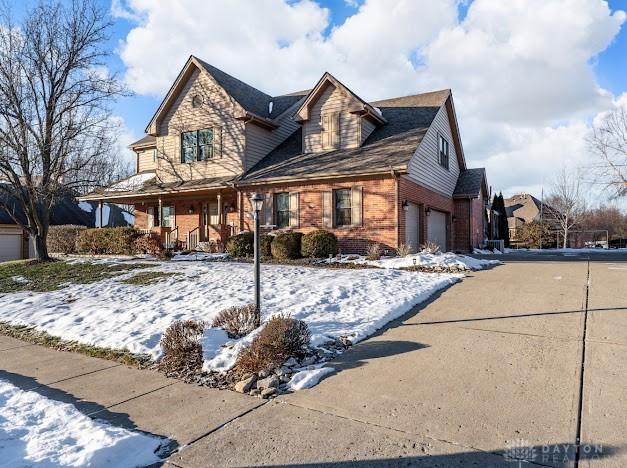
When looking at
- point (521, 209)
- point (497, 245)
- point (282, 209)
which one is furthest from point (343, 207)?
point (521, 209)

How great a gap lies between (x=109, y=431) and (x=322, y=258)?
36.3 ft

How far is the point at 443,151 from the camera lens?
63.6ft

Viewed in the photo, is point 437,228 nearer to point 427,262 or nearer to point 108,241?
point 427,262

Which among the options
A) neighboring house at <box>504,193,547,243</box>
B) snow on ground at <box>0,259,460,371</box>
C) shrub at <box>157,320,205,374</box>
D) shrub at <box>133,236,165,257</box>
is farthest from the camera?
neighboring house at <box>504,193,547,243</box>

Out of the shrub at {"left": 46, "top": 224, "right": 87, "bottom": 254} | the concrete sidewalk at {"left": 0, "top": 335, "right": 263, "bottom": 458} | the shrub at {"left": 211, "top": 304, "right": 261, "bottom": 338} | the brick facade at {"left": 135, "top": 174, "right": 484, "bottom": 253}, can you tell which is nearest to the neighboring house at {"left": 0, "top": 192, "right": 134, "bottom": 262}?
the shrub at {"left": 46, "top": 224, "right": 87, "bottom": 254}

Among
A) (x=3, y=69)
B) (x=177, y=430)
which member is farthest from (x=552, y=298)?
(x=3, y=69)

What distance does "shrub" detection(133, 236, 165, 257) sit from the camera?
16.5 meters

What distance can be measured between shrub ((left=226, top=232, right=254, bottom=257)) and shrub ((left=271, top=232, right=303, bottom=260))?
3.89 feet

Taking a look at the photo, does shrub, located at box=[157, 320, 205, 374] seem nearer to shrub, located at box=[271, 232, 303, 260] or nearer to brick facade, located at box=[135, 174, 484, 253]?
shrub, located at box=[271, 232, 303, 260]

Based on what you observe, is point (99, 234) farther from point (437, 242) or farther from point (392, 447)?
point (392, 447)

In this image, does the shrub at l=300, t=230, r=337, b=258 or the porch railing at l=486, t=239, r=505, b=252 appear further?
the porch railing at l=486, t=239, r=505, b=252

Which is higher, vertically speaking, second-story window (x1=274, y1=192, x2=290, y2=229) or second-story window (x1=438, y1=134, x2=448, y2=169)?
second-story window (x1=438, y1=134, x2=448, y2=169)

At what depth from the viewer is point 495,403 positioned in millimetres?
3582

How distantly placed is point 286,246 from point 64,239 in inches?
502
